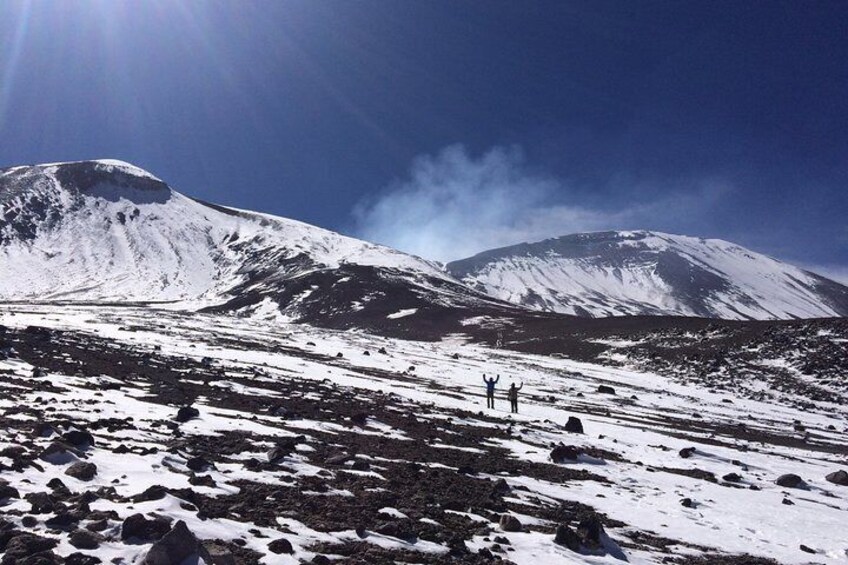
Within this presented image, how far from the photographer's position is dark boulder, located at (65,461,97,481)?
10.5 m

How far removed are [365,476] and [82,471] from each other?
6230 mm

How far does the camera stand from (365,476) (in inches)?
549

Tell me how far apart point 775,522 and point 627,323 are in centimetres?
8960

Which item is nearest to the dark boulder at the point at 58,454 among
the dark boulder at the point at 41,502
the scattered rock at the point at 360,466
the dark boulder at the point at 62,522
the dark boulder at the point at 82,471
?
the dark boulder at the point at 82,471

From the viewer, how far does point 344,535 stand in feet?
31.9

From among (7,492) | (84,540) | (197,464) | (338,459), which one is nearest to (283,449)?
(338,459)

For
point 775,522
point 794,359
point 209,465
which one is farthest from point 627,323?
point 209,465

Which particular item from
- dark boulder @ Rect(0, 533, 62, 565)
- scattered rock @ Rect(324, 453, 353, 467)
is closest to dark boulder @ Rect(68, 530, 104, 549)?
dark boulder @ Rect(0, 533, 62, 565)

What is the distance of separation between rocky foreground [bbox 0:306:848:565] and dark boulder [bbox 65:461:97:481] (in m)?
0.03

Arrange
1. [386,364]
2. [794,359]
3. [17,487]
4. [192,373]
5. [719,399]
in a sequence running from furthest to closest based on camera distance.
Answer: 1. [794,359]
2. [386,364]
3. [719,399]
4. [192,373]
5. [17,487]

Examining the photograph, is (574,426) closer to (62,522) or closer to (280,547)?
(280,547)

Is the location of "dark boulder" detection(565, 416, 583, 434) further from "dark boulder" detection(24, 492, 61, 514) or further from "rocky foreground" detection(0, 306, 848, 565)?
"dark boulder" detection(24, 492, 61, 514)

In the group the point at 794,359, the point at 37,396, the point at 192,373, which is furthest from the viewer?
the point at 794,359

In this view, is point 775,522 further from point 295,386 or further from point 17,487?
point 295,386
